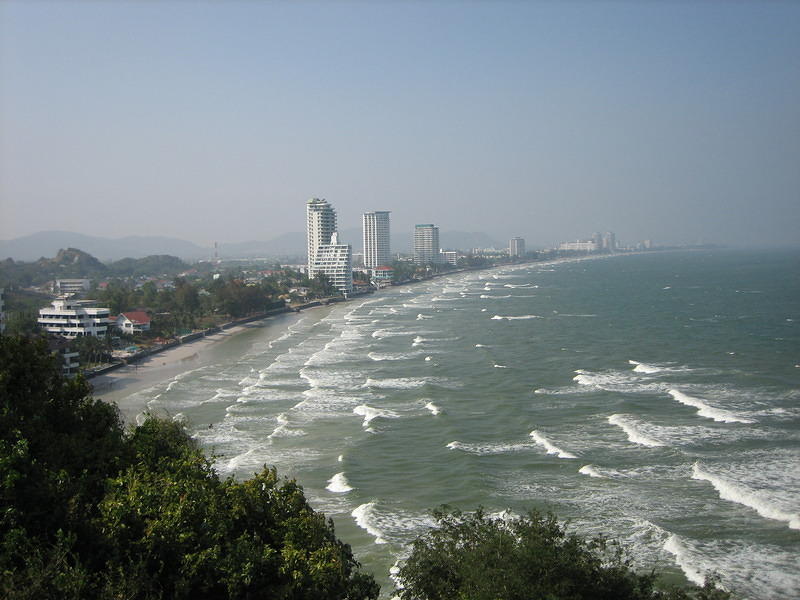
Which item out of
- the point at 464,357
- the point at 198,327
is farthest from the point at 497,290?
the point at 464,357

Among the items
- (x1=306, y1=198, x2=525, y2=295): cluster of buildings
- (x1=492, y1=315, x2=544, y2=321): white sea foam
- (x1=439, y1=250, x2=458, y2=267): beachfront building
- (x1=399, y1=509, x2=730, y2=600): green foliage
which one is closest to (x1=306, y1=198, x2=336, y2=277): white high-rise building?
(x1=306, y1=198, x2=525, y2=295): cluster of buildings

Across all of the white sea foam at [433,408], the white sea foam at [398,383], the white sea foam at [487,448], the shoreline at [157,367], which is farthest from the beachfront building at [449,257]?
the white sea foam at [487,448]

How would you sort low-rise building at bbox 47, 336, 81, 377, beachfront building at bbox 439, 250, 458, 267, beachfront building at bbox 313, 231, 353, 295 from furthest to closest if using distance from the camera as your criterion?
beachfront building at bbox 439, 250, 458, 267, beachfront building at bbox 313, 231, 353, 295, low-rise building at bbox 47, 336, 81, 377

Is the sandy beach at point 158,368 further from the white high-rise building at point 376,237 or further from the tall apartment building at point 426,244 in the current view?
the tall apartment building at point 426,244

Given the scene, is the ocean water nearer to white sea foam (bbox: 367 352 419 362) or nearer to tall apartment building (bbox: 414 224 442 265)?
white sea foam (bbox: 367 352 419 362)

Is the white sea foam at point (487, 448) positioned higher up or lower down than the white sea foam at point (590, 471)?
lower down

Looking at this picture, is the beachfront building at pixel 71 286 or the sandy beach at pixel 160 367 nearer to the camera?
the sandy beach at pixel 160 367

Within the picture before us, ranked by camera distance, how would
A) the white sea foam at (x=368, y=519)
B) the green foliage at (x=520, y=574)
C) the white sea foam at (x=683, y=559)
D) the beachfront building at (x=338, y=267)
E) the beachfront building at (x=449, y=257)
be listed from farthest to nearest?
the beachfront building at (x=449, y=257) < the beachfront building at (x=338, y=267) < the white sea foam at (x=368, y=519) < the white sea foam at (x=683, y=559) < the green foliage at (x=520, y=574)
